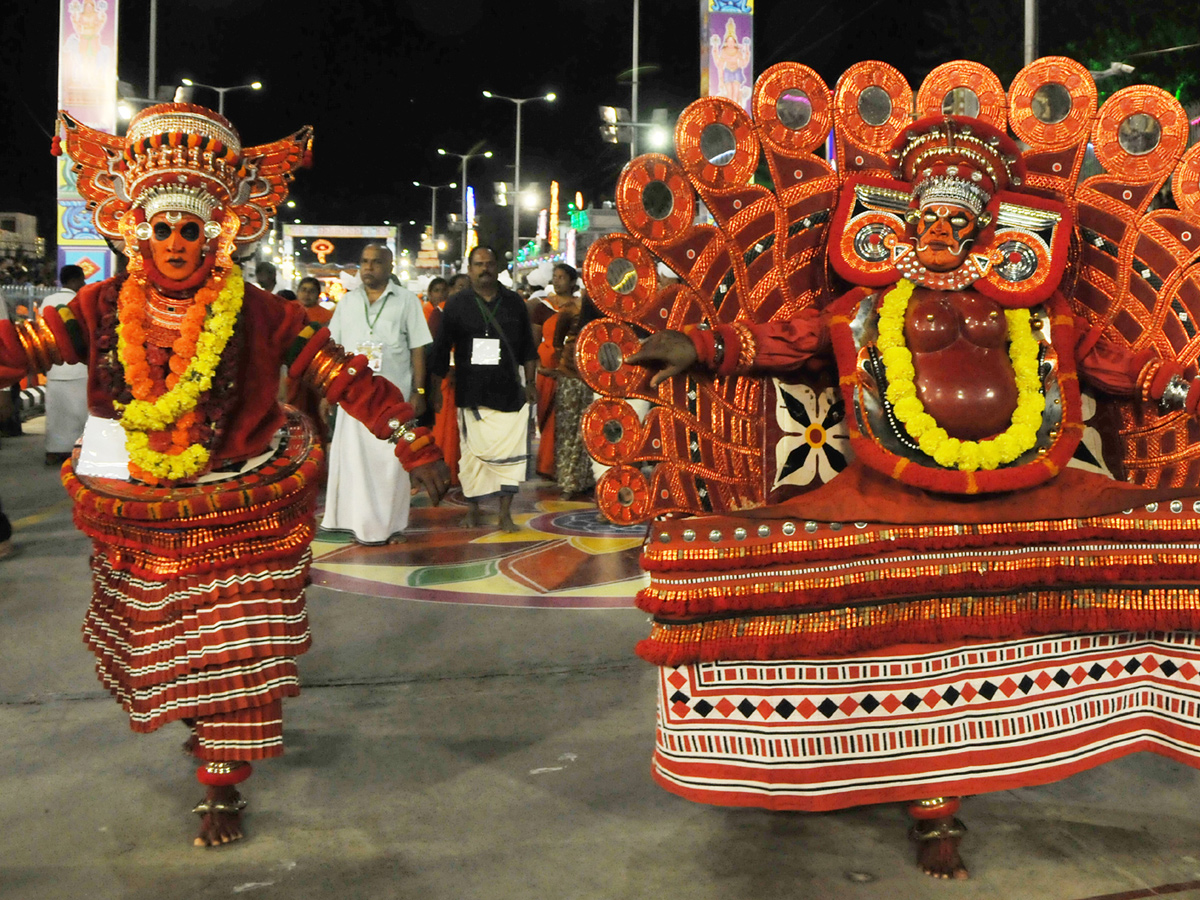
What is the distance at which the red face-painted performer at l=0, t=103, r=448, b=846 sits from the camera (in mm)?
3176

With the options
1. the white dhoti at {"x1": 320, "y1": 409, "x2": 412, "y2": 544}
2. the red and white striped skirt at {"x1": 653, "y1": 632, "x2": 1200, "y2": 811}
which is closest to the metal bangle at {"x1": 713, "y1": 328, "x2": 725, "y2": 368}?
the red and white striped skirt at {"x1": 653, "y1": 632, "x2": 1200, "y2": 811}

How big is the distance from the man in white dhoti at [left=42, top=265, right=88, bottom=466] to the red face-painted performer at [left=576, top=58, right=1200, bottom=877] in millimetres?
8470

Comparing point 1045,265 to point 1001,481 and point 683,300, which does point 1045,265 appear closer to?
point 1001,481

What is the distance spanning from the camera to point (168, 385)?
321 centimetres

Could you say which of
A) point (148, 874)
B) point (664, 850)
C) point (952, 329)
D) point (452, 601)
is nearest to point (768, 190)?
point (952, 329)

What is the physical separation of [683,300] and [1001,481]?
0.98 meters

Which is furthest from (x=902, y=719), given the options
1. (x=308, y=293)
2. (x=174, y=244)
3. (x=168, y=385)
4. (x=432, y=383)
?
(x=308, y=293)

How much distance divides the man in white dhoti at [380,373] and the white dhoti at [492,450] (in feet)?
1.52

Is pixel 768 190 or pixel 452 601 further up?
pixel 768 190

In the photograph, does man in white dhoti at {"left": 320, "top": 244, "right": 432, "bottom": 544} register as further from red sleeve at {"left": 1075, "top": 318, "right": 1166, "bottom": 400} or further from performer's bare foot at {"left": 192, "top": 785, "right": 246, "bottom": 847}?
red sleeve at {"left": 1075, "top": 318, "right": 1166, "bottom": 400}

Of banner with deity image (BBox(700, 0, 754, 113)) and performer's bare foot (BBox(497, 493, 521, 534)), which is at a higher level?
banner with deity image (BBox(700, 0, 754, 113))

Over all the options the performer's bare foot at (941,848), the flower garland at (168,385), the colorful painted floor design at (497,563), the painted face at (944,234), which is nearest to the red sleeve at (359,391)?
the flower garland at (168,385)

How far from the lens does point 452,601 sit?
18.5ft

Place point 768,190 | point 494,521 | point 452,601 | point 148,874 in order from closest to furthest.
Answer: point 148,874, point 768,190, point 452,601, point 494,521
